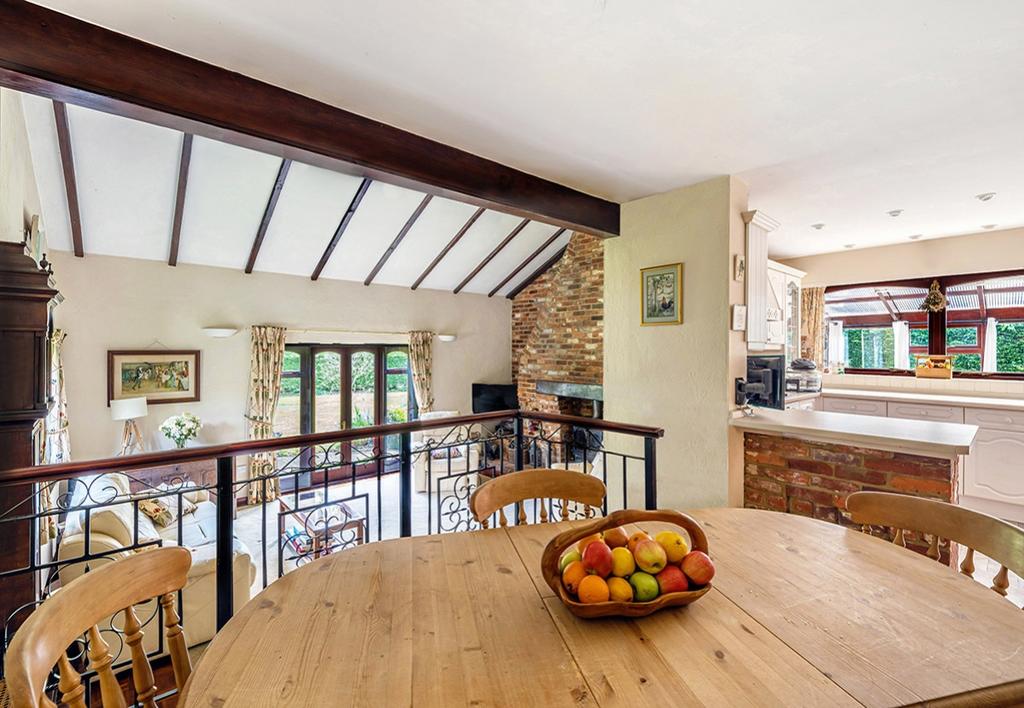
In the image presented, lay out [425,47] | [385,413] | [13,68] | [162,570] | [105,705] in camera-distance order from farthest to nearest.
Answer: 1. [385,413]
2. [425,47]
3. [13,68]
4. [162,570]
5. [105,705]

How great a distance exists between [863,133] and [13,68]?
11.4ft

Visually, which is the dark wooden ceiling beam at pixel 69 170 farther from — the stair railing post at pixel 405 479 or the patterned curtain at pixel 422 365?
the patterned curtain at pixel 422 365

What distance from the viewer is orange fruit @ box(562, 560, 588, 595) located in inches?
36.1

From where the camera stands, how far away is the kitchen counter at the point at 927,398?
380cm

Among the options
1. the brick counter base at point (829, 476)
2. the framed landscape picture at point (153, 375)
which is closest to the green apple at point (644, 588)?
the brick counter base at point (829, 476)

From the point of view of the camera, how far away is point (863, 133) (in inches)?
92.4

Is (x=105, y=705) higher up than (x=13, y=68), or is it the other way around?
(x=13, y=68)

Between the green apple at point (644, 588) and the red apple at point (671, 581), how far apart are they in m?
0.02

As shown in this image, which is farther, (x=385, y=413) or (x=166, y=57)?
(x=385, y=413)

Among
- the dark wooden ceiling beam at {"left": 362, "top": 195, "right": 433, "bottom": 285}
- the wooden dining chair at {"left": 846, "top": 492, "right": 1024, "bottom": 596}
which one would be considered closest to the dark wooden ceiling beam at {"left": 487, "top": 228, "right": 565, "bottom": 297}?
the dark wooden ceiling beam at {"left": 362, "top": 195, "right": 433, "bottom": 285}

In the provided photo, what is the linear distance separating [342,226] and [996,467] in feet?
20.9

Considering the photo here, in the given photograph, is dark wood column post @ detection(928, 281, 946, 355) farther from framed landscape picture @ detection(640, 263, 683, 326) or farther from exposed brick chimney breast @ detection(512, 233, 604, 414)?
framed landscape picture @ detection(640, 263, 683, 326)

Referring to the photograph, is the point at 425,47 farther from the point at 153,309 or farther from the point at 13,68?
the point at 153,309

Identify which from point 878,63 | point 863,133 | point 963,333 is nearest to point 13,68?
point 878,63
